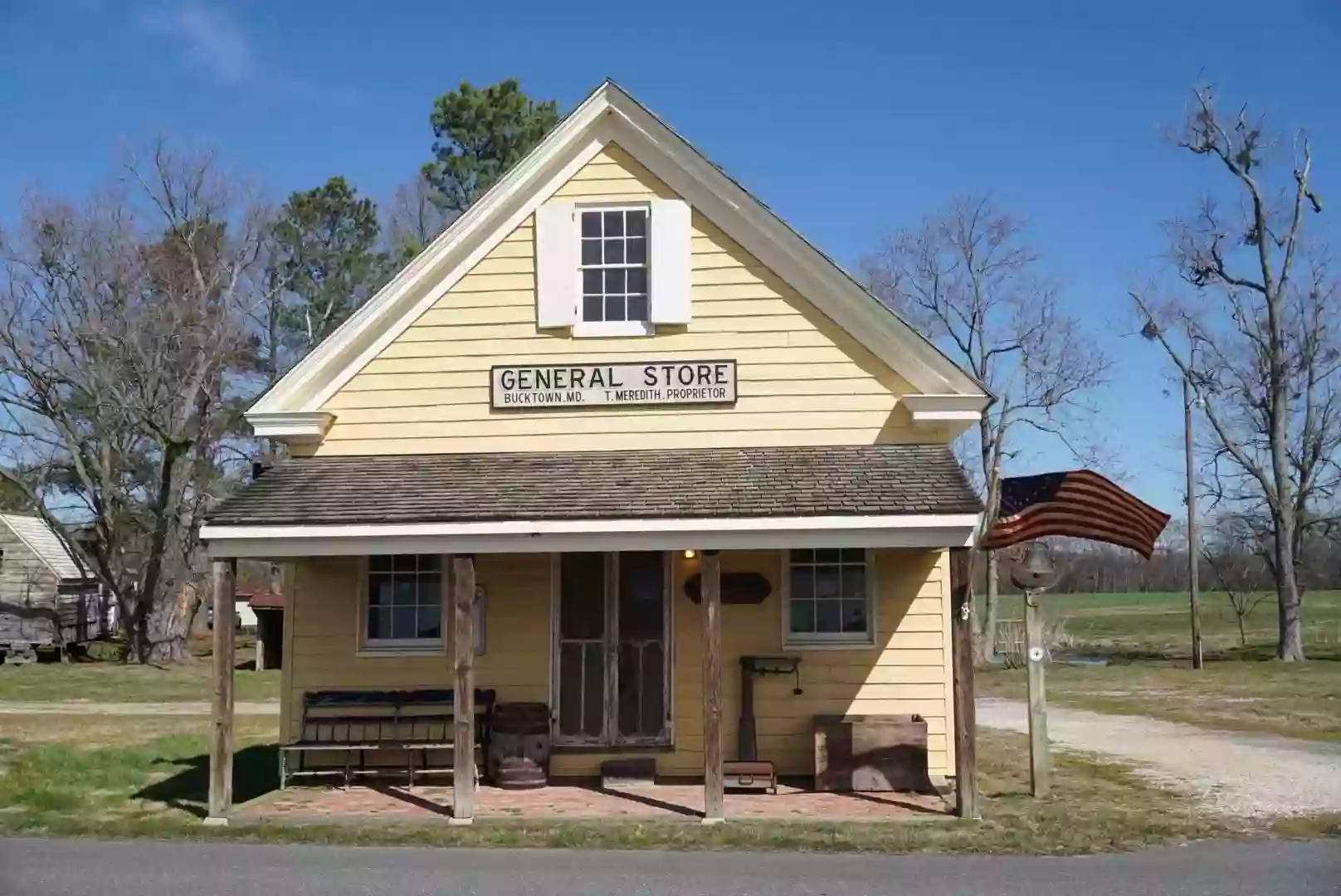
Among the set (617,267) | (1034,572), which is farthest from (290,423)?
(1034,572)

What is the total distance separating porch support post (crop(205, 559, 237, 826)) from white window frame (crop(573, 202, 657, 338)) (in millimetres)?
4428

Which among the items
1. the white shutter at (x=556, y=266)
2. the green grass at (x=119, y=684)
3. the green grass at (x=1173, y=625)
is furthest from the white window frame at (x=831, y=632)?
the green grass at (x=119, y=684)

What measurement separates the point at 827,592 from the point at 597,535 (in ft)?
10.6

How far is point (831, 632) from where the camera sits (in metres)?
13.4

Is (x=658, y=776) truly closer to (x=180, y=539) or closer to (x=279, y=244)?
(x=180, y=539)

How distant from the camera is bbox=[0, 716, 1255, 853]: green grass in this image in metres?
10.2

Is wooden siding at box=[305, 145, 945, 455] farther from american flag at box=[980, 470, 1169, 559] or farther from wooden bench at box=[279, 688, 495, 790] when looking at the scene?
wooden bench at box=[279, 688, 495, 790]

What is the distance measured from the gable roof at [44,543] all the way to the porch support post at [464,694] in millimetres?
34813

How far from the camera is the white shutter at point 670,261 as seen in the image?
1340 centimetres

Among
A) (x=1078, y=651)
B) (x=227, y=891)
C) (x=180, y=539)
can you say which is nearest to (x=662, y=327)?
(x=227, y=891)

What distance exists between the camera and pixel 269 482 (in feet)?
42.5

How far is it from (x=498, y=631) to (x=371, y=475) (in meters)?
2.14

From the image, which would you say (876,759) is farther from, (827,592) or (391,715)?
(391,715)

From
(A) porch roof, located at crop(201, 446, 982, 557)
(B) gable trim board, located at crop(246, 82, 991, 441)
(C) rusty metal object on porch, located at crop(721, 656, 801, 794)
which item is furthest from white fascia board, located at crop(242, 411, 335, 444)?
(C) rusty metal object on porch, located at crop(721, 656, 801, 794)
